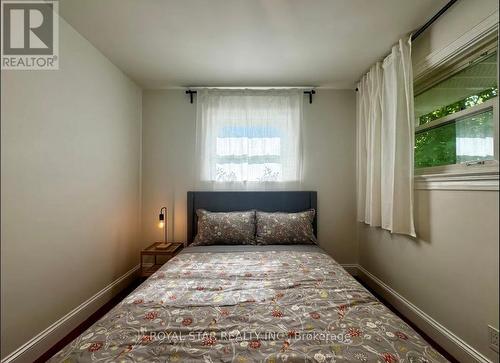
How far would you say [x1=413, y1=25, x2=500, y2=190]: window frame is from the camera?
54.7 inches

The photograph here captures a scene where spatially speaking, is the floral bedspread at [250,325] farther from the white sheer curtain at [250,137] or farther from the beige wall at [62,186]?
the white sheer curtain at [250,137]

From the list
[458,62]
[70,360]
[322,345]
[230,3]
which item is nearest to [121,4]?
[230,3]

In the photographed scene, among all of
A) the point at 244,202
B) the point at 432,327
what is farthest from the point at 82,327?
the point at 432,327

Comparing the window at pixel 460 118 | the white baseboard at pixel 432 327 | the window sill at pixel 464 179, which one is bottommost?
the white baseboard at pixel 432 327

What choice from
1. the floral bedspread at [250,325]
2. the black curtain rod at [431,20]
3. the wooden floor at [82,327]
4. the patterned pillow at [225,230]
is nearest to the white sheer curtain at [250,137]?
the patterned pillow at [225,230]

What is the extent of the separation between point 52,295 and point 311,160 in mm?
2801

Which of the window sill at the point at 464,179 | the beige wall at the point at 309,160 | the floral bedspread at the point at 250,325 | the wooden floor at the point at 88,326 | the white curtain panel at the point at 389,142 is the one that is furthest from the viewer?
the beige wall at the point at 309,160

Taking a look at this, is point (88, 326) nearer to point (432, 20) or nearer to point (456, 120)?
point (456, 120)

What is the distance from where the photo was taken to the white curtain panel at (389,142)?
6.41 feet

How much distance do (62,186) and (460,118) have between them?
3002 mm

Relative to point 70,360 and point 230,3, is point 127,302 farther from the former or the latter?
point 230,3

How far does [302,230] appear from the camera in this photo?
2590 millimetres

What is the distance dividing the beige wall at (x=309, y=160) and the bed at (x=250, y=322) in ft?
4.07

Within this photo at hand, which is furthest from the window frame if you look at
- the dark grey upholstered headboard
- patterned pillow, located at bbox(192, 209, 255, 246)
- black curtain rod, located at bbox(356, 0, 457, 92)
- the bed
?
patterned pillow, located at bbox(192, 209, 255, 246)
